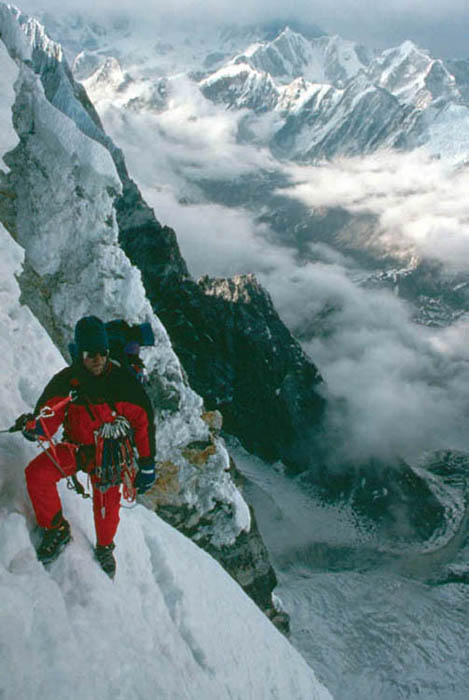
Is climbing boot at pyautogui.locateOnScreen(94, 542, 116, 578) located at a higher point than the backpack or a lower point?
lower

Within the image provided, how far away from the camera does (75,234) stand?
23984 millimetres

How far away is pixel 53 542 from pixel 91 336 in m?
3.17

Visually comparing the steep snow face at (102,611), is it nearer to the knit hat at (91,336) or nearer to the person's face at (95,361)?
the person's face at (95,361)

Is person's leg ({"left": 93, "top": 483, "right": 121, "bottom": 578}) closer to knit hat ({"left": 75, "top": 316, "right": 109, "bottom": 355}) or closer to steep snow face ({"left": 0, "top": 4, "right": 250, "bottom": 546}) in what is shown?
knit hat ({"left": 75, "top": 316, "right": 109, "bottom": 355})

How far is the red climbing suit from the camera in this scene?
6.05 metres

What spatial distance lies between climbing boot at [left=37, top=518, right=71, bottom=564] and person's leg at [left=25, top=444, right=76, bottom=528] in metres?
0.09

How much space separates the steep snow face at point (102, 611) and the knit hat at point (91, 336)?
2312 mm

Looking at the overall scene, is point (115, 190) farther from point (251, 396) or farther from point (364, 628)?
point (251, 396)

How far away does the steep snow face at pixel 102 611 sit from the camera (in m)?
5.01

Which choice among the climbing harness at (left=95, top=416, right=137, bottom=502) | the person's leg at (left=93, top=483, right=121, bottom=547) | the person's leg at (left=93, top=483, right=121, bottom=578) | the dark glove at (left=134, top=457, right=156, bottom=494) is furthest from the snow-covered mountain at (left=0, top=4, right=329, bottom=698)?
the dark glove at (left=134, top=457, right=156, bottom=494)

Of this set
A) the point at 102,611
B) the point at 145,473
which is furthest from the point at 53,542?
the point at 145,473

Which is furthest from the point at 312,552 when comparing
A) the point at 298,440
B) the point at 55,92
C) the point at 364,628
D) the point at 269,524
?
the point at 55,92

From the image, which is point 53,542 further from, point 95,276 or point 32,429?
point 95,276

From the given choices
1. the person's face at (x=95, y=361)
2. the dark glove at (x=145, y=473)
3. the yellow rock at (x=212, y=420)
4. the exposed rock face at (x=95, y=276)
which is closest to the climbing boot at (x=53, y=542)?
the dark glove at (x=145, y=473)
